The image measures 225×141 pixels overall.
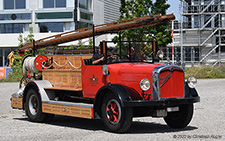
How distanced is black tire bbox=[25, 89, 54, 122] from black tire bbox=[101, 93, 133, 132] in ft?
8.81

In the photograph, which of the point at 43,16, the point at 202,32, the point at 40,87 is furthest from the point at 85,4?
the point at 40,87

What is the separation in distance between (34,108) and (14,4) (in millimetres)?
42962

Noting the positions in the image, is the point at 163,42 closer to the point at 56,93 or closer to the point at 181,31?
the point at 181,31

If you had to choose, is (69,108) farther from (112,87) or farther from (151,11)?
(151,11)

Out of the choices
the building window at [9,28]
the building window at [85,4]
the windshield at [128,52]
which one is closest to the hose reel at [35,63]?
the windshield at [128,52]

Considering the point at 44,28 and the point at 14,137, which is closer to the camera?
the point at 14,137

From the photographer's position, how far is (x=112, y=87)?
32.7ft

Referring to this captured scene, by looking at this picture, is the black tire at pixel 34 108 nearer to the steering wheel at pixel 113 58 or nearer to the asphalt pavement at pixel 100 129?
the asphalt pavement at pixel 100 129

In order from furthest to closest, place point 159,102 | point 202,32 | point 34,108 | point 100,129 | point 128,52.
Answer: point 202,32 < point 34,108 < point 128,52 < point 100,129 < point 159,102

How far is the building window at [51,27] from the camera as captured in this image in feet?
175

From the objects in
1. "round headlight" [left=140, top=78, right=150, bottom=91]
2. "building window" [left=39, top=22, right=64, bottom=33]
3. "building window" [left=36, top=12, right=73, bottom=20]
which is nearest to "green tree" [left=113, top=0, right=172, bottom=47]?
"building window" [left=36, top=12, right=73, bottom=20]

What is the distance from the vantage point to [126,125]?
9672mm

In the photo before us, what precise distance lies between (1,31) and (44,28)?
5662mm

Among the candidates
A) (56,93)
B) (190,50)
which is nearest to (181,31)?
(190,50)
